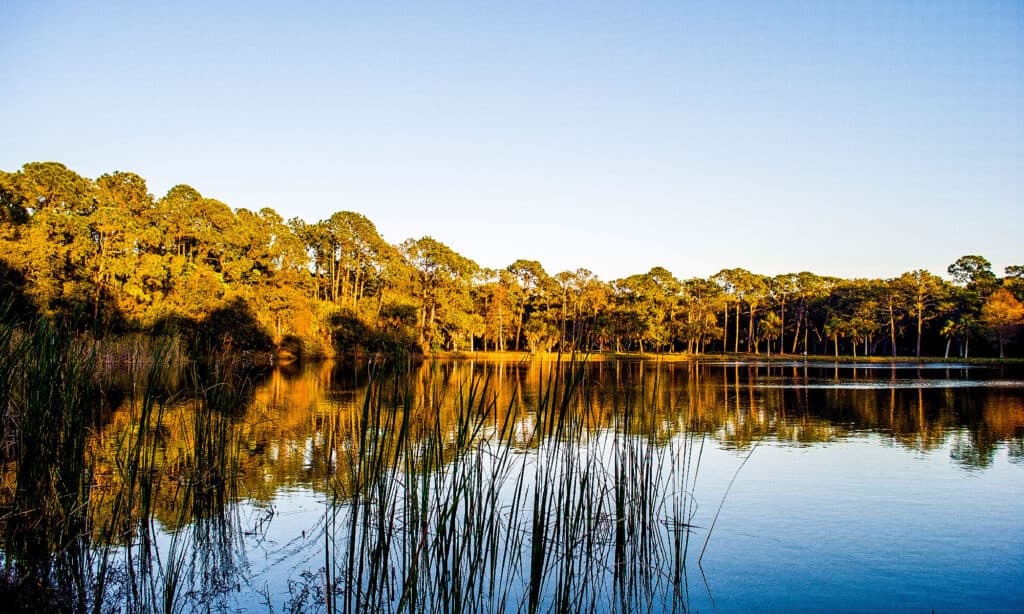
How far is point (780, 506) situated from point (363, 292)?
62492mm

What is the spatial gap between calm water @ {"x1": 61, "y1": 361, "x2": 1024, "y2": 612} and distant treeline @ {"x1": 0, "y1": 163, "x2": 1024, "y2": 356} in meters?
6.94

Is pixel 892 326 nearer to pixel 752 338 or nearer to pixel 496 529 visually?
pixel 752 338

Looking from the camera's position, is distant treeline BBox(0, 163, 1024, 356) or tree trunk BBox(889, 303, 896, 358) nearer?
distant treeline BBox(0, 163, 1024, 356)

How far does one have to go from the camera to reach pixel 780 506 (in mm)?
9141

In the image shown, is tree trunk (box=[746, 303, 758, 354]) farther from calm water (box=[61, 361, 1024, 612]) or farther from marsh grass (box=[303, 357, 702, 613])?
marsh grass (box=[303, 357, 702, 613])

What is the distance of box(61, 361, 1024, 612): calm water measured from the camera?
5840 millimetres

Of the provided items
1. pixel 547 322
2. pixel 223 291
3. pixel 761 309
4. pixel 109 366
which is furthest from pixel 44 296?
pixel 761 309

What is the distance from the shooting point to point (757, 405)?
71.7ft

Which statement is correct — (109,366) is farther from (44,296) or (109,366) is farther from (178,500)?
(44,296)

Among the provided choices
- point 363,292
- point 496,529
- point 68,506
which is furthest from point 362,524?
point 363,292

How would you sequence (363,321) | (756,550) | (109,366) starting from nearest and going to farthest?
(756,550) < (109,366) < (363,321)

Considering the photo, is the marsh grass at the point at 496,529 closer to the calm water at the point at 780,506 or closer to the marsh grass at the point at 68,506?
the calm water at the point at 780,506

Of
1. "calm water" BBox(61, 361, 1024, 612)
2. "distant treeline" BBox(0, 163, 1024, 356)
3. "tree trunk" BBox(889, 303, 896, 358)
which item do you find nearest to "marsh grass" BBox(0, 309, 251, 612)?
"calm water" BBox(61, 361, 1024, 612)

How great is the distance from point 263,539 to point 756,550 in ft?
17.4
